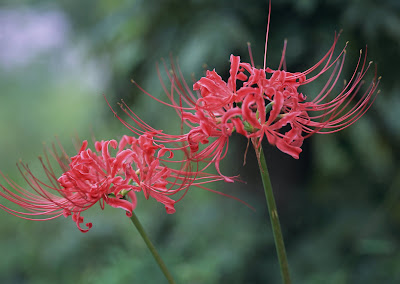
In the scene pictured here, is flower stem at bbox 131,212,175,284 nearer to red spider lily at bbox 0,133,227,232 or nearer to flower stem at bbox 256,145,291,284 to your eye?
red spider lily at bbox 0,133,227,232

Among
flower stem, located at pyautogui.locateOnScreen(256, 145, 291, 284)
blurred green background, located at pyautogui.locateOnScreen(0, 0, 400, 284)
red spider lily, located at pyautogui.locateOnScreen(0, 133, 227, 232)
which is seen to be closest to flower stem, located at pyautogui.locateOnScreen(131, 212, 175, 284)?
red spider lily, located at pyautogui.locateOnScreen(0, 133, 227, 232)

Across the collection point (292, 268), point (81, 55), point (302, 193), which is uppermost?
point (81, 55)

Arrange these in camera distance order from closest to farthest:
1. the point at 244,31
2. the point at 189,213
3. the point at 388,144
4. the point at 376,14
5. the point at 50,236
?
the point at 376,14, the point at 244,31, the point at 388,144, the point at 189,213, the point at 50,236

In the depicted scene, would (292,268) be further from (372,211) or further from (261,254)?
(372,211)

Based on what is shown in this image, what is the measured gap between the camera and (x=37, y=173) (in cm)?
358

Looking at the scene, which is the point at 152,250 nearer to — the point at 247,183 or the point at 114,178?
the point at 114,178

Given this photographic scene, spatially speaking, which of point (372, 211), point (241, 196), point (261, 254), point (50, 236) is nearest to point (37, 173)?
point (50, 236)

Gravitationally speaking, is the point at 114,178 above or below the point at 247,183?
above

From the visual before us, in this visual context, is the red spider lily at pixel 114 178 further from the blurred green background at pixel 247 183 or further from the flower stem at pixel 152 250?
the blurred green background at pixel 247 183

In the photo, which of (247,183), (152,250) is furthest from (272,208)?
(247,183)

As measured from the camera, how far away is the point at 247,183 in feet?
9.71

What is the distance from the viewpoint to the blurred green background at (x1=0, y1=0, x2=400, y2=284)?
2.33 metres

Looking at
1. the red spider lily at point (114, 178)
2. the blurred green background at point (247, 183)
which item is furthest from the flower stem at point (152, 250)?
the blurred green background at point (247, 183)

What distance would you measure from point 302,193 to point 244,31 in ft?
3.78
